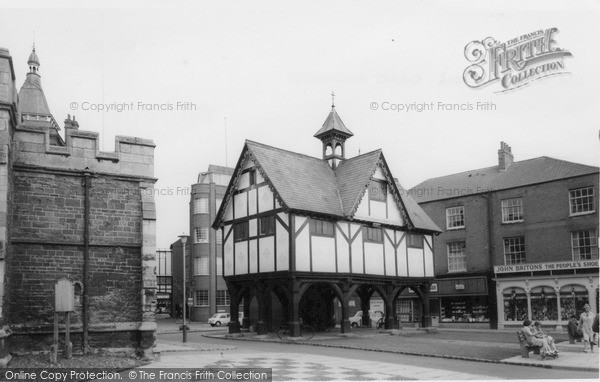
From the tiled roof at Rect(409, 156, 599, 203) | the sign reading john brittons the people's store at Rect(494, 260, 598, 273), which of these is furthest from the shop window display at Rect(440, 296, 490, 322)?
the tiled roof at Rect(409, 156, 599, 203)

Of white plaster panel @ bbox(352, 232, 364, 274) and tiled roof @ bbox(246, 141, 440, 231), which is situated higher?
tiled roof @ bbox(246, 141, 440, 231)

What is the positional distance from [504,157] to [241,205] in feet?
60.5

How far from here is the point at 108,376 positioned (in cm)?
1335

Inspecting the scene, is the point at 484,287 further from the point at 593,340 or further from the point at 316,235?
the point at 593,340

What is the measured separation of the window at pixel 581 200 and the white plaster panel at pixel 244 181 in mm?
17993

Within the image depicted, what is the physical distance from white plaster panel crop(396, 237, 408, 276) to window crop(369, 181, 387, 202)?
225 cm

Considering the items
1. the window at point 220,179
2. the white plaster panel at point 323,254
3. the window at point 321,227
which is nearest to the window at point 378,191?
the window at point 321,227

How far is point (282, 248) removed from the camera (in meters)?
26.8

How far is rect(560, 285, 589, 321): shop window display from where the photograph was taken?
103 feet

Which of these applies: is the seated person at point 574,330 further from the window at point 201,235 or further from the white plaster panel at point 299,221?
the window at point 201,235

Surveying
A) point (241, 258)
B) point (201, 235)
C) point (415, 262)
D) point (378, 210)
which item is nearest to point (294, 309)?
point (241, 258)

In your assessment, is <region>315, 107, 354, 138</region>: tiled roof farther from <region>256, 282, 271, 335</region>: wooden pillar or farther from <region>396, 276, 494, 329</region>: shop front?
<region>396, 276, 494, 329</region>: shop front

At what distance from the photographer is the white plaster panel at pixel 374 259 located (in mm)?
29500

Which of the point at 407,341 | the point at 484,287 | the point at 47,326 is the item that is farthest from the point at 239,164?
the point at 484,287
